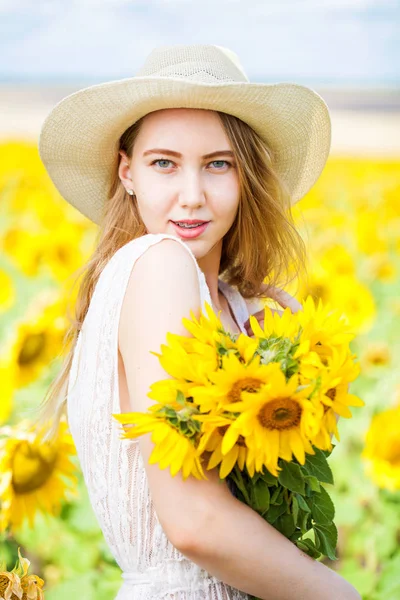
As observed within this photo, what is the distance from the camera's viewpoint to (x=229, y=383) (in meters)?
1.38

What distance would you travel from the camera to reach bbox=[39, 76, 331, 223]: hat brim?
71.1 inches

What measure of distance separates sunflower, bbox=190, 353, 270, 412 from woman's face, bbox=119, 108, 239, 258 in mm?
520

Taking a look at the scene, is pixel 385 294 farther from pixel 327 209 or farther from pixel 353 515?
pixel 353 515

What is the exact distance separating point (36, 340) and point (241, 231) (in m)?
1.78

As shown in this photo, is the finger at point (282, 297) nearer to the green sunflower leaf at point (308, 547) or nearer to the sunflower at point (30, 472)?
the sunflower at point (30, 472)

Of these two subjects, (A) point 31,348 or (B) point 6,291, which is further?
(B) point 6,291

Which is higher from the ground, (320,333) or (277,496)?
(320,333)

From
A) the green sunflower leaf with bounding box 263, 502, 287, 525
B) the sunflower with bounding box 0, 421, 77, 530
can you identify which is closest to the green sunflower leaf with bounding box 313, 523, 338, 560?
the green sunflower leaf with bounding box 263, 502, 287, 525

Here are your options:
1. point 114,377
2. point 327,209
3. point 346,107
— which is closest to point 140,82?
point 114,377

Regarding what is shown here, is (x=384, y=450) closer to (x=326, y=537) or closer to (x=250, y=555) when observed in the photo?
(x=326, y=537)

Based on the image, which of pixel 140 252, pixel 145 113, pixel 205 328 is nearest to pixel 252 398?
pixel 205 328

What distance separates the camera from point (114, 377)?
5.62ft

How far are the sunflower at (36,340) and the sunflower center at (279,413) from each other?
241 centimetres

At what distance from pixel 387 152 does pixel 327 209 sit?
9.70m
